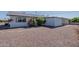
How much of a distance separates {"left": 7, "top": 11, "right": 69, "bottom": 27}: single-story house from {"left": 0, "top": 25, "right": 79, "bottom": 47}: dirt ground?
82mm

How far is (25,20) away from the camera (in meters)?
4.46

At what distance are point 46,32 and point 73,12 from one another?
0.55 meters

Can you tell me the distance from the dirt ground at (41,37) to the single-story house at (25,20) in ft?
0.27

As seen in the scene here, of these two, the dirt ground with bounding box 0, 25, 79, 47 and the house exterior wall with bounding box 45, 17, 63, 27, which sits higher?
the house exterior wall with bounding box 45, 17, 63, 27

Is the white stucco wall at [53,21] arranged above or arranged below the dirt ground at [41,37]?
above

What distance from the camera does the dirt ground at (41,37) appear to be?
443 centimetres

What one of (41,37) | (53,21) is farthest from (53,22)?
(41,37)

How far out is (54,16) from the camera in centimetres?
444

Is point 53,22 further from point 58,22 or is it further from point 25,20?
point 25,20

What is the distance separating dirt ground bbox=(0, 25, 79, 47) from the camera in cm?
443

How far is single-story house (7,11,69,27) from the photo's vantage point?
14.5 feet
